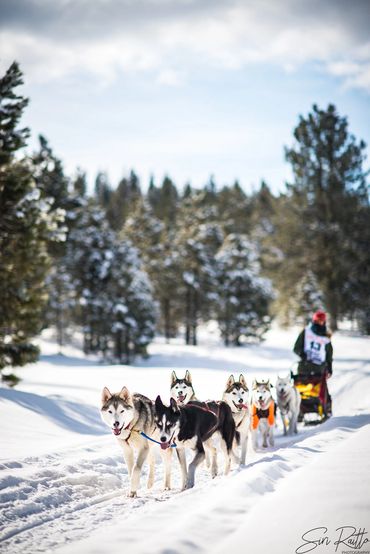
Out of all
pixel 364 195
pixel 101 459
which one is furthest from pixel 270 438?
pixel 364 195

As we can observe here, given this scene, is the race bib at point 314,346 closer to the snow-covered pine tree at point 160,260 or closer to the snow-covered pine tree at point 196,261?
the snow-covered pine tree at point 160,260

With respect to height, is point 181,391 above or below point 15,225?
below

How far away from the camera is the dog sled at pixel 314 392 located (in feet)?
34.2

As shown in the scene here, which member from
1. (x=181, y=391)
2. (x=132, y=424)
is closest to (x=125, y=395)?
(x=132, y=424)

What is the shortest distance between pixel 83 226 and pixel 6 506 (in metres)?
31.5

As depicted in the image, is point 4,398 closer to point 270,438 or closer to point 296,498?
point 270,438

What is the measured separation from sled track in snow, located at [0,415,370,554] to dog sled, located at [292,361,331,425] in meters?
3.04

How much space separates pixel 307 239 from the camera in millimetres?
35938
